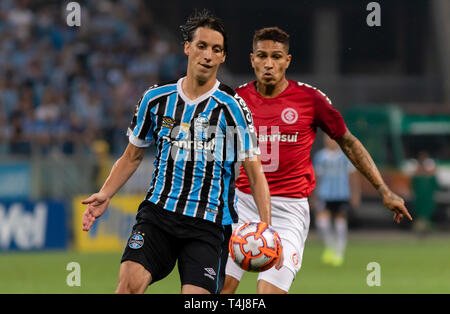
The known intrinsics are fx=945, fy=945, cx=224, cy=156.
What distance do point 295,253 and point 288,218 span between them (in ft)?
1.00

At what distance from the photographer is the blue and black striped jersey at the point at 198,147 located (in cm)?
634

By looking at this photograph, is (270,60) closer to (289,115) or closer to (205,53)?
(289,115)

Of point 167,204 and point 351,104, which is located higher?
point 351,104

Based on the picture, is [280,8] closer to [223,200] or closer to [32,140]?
[32,140]

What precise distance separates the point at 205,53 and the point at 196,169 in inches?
30.8

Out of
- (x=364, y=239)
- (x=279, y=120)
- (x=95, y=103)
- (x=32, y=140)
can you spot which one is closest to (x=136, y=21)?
(x=95, y=103)

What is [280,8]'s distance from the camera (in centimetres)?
2841

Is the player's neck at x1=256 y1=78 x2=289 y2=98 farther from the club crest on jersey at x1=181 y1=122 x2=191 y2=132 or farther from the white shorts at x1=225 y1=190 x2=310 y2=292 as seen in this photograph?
the club crest on jersey at x1=181 y1=122 x2=191 y2=132

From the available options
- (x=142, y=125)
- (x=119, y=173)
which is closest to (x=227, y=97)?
(x=142, y=125)

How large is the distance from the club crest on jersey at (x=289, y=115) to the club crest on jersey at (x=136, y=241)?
1.84 m

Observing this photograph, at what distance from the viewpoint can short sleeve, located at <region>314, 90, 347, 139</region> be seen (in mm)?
7516

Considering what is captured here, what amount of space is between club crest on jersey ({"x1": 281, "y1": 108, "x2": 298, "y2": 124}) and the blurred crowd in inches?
484
